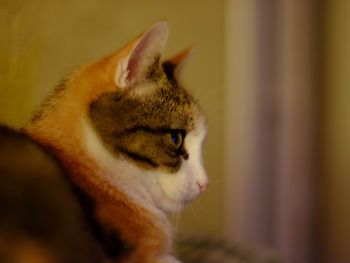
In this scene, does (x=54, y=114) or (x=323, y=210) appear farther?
(x=323, y=210)

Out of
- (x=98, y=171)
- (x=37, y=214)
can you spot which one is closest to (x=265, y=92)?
(x=98, y=171)

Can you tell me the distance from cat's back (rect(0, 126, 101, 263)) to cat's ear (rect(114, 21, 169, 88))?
0.17 metres

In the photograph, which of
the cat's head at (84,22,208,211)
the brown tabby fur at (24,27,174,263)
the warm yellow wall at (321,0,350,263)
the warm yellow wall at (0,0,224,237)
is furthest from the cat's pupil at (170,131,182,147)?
the warm yellow wall at (321,0,350,263)

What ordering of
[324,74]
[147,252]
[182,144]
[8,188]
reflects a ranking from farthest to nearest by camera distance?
[324,74], [182,144], [147,252], [8,188]

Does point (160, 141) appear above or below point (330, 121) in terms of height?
below

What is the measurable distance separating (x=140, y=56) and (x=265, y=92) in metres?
0.58

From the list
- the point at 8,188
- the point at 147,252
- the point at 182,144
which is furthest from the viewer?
the point at 182,144

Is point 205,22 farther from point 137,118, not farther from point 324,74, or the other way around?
point 137,118

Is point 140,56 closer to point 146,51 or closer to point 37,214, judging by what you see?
point 146,51

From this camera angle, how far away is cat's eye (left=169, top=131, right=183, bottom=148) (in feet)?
2.32

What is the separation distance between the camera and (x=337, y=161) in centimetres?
123

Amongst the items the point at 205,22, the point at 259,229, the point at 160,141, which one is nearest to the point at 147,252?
the point at 160,141

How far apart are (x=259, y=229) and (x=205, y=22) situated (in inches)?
20.6

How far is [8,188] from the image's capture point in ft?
1.61
